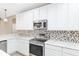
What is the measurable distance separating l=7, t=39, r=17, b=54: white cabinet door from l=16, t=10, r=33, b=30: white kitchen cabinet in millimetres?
786

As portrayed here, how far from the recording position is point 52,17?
2482 millimetres

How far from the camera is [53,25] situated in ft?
8.02

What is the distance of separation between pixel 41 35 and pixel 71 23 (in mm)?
1382

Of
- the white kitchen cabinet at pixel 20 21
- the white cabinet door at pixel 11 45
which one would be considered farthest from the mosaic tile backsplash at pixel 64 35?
the white cabinet door at pixel 11 45

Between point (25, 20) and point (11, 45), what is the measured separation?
1.34m

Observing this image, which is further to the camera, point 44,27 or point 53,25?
point 44,27

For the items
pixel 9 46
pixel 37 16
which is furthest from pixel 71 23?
pixel 9 46

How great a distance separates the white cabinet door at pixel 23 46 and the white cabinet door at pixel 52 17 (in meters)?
1.25

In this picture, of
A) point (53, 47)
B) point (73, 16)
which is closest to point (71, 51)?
point (53, 47)

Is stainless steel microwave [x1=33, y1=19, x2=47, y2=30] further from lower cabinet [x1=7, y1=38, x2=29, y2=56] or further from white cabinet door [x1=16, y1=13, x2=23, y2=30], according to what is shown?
white cabinet door [x1=16, y1=13, x2=23, y2=30]

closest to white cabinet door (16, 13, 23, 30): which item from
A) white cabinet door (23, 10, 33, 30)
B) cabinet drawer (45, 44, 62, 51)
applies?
white cabinet door (23, 10, 33, 30)

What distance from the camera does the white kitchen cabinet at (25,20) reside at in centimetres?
321

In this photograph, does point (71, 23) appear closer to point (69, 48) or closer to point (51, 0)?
point (69, 48)

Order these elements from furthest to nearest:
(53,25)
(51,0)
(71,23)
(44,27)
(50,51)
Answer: (44,27)
(53,25)
(50,51)
(71,23)
(51,0)
